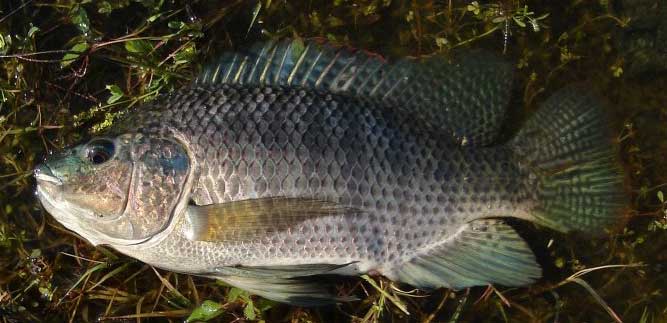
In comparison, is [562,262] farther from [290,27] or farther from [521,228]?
[290,27]

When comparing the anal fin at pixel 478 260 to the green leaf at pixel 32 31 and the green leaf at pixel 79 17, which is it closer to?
the green leaf at pixel 79 17

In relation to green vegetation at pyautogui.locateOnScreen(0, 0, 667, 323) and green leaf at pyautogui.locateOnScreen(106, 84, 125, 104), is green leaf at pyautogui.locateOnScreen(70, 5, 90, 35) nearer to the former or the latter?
green vegetation at pyautogui.locateOnScreen(0, 0, 667, 323)

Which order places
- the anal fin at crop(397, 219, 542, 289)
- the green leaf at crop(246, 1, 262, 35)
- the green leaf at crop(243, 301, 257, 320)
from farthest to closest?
the green leaf at crop(246, 1, 262, 35)
the green leaf at crop(243, 301, 257, 320)
the anal fin at crop(397, 219, 542, 289)

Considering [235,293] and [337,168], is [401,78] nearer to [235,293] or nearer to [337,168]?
[337,168]

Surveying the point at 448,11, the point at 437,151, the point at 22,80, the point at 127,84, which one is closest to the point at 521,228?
the point at 437,151

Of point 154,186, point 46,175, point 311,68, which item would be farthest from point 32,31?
point 311,68

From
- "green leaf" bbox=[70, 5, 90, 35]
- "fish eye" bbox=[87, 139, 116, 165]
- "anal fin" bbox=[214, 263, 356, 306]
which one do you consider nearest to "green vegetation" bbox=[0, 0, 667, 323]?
"green leaf" bbox=[70, 5, 90, 35]
